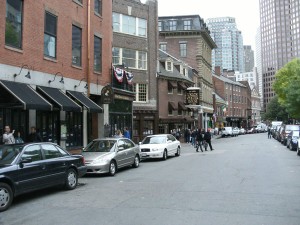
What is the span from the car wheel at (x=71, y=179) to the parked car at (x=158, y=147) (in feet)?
29.0

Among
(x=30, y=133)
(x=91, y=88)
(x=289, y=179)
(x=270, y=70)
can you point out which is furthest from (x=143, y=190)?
(x=270, y=70)

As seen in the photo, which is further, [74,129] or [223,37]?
[223,37]

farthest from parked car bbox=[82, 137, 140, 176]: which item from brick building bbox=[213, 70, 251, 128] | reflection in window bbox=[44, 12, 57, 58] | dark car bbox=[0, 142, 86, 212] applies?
brick building bbox=[213, 70, 251, 128]

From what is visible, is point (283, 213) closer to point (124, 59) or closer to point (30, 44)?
point (30, 44)

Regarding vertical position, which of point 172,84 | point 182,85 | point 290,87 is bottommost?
point 172,84

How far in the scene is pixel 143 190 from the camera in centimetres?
1045

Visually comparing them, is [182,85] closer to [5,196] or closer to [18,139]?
[18,139]

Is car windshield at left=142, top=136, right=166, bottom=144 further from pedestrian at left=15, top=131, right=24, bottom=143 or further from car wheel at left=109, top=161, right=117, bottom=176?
pedestrian at left=15, top=131, right=24, bottom=143

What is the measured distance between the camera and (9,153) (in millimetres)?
9375

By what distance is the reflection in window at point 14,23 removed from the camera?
15.2m

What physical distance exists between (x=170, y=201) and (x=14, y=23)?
10.7 meters

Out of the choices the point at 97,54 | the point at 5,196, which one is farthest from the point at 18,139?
the point at 97,54

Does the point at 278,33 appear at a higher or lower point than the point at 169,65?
higher

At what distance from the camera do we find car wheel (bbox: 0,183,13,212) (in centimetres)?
827
